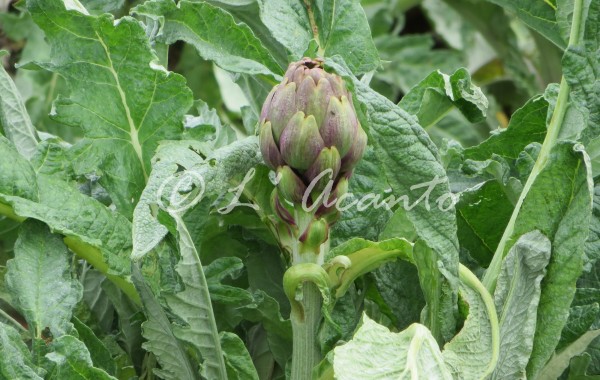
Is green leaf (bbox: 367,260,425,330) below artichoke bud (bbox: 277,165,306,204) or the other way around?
below

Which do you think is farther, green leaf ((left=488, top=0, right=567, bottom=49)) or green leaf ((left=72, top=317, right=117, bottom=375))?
green leaf ((left=488, top=0, right=567, bottom=49))

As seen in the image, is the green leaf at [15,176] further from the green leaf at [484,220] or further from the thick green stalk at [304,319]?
the green leaf at [484,220]

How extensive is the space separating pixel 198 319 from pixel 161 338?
30 mm

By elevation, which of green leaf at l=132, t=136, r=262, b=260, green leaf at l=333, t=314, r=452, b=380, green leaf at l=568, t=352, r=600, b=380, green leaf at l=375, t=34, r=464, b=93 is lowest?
green leaf at l=375, t=34, r=464, b=93

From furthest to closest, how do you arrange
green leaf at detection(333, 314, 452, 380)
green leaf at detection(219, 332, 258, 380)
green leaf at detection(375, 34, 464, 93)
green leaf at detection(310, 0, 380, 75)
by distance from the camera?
green leaf at detection(375, 34, 464, 93) → green leaf at detection(310, 0, 380, 75) → green leaf at detection(219, 332, 258, 380) → green leaf at detection(333, 314, 452, 380)

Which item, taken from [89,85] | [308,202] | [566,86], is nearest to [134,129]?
[89,85]

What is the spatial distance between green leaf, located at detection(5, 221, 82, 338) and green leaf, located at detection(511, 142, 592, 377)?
0.26 metres

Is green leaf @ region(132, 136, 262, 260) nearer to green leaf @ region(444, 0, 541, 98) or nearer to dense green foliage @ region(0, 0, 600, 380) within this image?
dense green foliage @ region(0, 0, 600, 380)

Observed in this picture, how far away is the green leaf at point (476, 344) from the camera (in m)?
0.53

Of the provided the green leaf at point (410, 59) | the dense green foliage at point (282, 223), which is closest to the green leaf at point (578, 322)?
the dense green foliage at point (282, 223)

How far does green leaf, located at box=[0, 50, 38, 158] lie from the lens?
2.24ft

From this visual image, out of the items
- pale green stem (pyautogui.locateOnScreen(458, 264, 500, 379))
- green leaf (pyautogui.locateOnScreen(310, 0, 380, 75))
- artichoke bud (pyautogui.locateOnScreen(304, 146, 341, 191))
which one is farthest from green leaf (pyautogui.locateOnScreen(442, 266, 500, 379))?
green leaf (pyautogui.locateOnScreen(310, 0, 380, 75))

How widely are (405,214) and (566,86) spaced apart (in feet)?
0.40

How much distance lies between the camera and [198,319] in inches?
23.0
